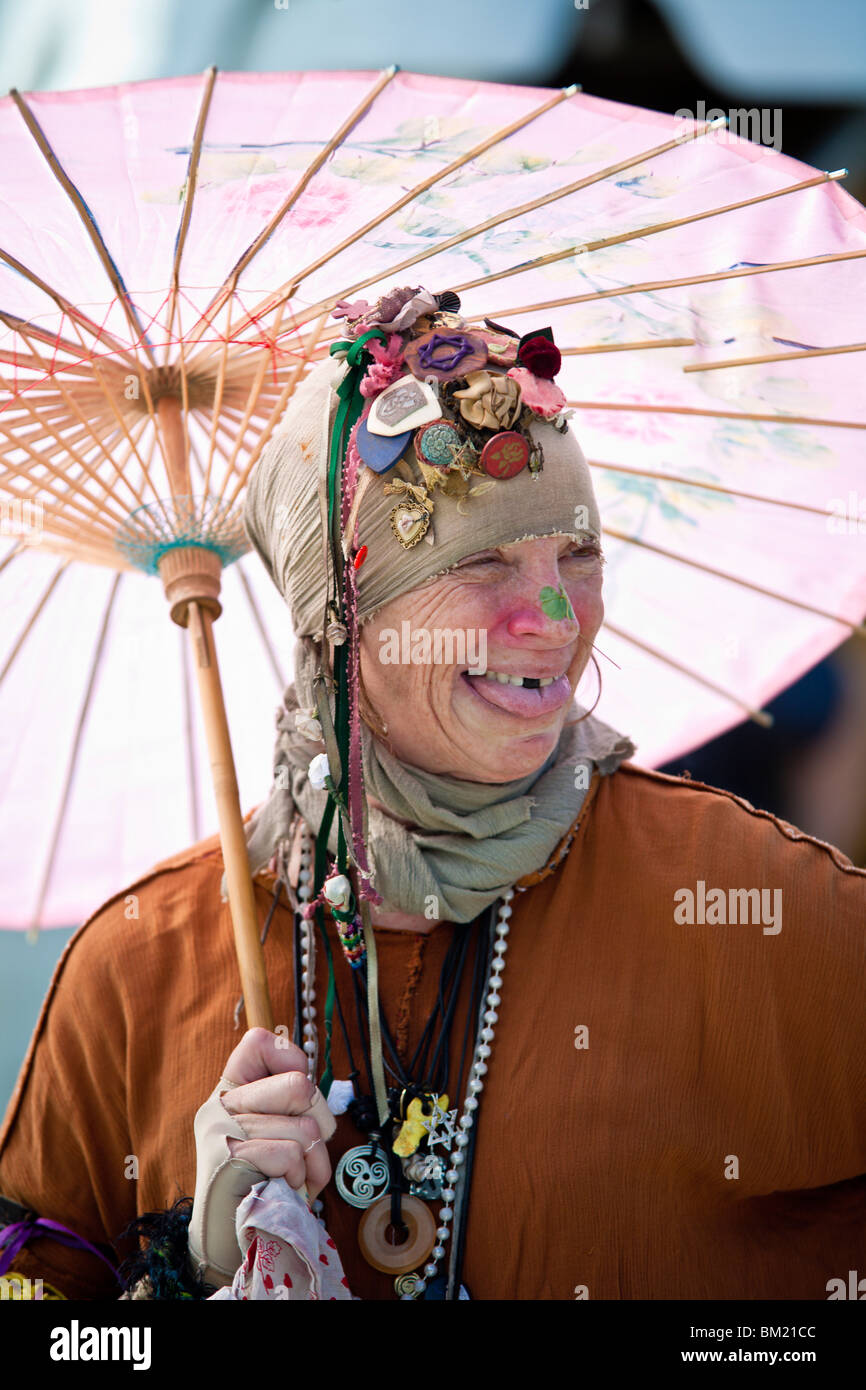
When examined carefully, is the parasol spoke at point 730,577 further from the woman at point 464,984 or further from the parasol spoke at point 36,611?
the parasol spoke at point 36,611

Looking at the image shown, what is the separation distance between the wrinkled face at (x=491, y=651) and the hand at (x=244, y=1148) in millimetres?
573

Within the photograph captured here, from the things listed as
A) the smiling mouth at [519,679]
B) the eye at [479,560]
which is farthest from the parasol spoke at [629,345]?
the smiling mouth at [519,679]

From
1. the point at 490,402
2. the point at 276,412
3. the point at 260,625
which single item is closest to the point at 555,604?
the point at 490,402

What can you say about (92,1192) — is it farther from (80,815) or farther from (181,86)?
(181,86)

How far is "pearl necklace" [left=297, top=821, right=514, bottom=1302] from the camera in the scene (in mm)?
1884

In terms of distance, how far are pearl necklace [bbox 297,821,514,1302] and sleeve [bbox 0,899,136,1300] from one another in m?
0.33

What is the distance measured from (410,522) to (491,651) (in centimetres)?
23

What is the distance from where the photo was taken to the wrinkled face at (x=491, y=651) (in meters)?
1.87

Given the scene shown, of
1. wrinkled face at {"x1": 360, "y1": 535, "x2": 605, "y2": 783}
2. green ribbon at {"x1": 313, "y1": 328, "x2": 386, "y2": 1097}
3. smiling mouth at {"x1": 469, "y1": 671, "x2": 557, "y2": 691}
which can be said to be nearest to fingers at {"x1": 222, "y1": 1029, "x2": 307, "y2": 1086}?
green ribbon at {"x1": 313, "y1": 328, "x2": 386, "y2": 1097}

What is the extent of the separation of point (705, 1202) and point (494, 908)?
57 centimetres

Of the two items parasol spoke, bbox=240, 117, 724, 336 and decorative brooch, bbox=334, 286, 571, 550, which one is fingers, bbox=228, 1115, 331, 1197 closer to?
decorative brooch, bbox=334, 286, 571, 550

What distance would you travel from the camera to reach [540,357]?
190cm

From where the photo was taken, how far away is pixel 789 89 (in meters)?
4.46

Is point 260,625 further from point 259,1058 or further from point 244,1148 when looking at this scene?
point 244,1148
